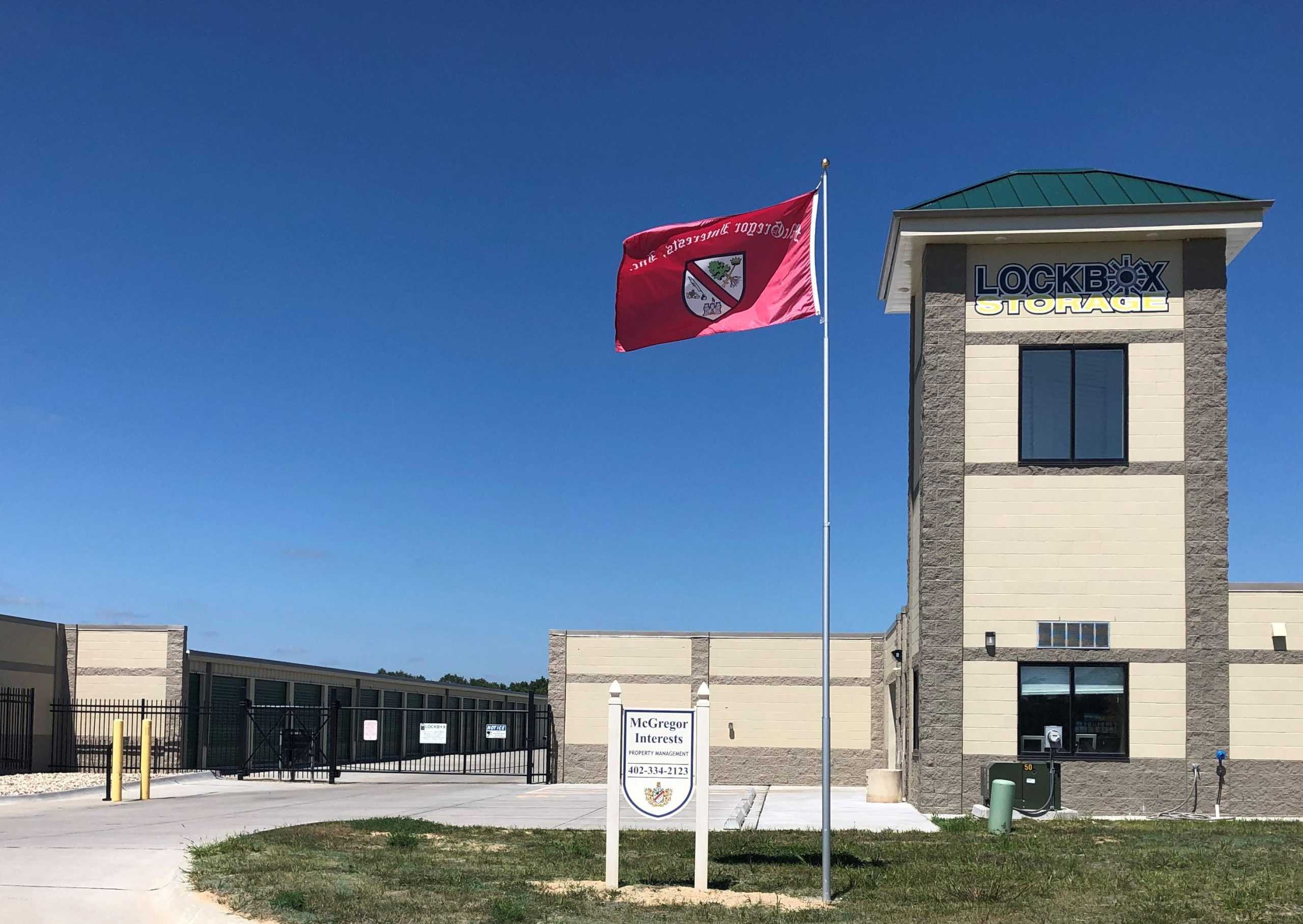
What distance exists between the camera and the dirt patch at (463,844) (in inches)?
640

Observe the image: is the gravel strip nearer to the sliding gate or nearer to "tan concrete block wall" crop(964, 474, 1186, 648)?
the sliding gate

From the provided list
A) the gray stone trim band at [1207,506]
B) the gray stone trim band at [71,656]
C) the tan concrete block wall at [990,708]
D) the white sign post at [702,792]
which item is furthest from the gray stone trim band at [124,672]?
the gray stone trim band at [1207,506]

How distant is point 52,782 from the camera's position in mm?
29000

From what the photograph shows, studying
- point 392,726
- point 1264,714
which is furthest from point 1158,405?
point 392,726

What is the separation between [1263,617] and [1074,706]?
12.2ft

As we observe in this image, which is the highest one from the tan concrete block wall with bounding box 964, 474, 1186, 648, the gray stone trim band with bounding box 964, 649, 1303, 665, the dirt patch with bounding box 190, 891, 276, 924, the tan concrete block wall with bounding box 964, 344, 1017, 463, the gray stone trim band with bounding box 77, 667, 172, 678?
the tan concrete block wall with bounding box 964, 344, 1017, 463

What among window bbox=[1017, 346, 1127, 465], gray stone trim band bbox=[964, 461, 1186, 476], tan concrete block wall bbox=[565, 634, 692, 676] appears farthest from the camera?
tan concrete block wall bbox=[565, 634, 692, 676]

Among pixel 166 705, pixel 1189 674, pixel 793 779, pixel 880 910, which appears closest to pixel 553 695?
pixel 793 779

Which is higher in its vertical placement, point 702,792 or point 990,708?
point 702,792

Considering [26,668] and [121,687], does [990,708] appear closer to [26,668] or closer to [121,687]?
[121,687]

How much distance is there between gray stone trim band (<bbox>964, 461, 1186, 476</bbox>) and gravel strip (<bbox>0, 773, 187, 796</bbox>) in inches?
705

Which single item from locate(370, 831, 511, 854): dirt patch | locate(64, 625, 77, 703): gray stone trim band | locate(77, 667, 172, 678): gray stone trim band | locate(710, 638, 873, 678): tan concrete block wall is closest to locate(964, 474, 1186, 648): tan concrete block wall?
locate(710, 638, 873, 678): tan concrete block wall

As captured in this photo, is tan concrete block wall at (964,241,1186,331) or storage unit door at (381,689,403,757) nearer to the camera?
tan concrete block wall at (964,241,1186,331)

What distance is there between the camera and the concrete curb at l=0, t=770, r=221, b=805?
969 inches
